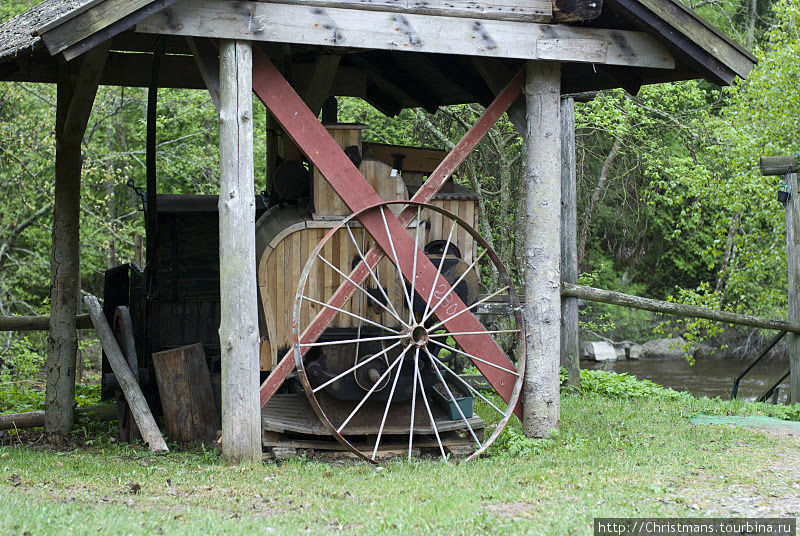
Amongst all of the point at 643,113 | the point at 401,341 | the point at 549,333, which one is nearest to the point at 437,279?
the point at 401,341

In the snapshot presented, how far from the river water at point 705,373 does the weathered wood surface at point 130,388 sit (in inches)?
511

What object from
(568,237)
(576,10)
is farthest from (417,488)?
(568,237)

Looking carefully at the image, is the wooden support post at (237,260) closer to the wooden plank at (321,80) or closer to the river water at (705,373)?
the wooden plank at (321,80)

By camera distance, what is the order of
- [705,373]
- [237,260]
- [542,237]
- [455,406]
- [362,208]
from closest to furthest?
[237,260], [362,208], [542,237], [455,406], [705,373]

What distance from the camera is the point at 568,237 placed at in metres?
11.4

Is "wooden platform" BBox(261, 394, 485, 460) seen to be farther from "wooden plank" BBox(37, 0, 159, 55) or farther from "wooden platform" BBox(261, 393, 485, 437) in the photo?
"wooden plank" BBox(37, 0, 159, 55)

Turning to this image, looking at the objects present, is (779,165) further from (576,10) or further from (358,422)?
(358,422)

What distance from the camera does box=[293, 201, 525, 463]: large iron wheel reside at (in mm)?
7543

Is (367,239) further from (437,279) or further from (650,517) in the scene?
(650,517)

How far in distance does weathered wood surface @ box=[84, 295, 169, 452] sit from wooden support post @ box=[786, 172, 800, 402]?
26.0 feet

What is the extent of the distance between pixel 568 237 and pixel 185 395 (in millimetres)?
5352

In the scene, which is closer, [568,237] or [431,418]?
[431,418]

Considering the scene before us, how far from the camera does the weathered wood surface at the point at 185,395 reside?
8398mm

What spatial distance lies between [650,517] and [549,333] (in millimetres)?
2679
